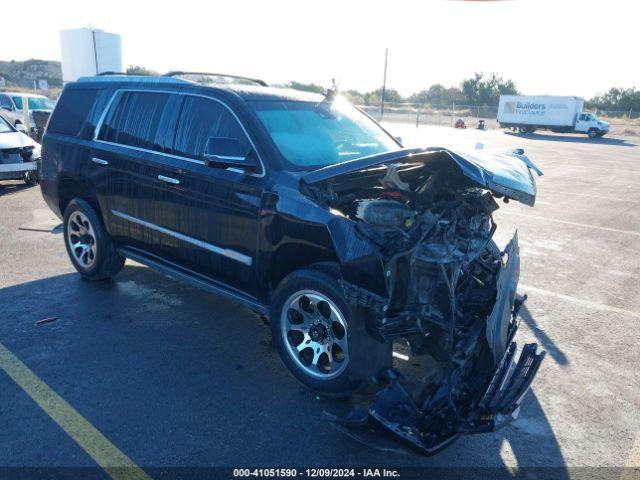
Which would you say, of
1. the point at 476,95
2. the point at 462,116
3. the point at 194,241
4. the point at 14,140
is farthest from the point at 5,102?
the point at 476,95

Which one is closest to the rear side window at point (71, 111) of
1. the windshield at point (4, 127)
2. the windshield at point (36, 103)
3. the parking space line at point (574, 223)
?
the windshield at point (4, 127)

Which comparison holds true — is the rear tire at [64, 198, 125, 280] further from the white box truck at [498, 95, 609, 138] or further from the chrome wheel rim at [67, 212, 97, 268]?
the white box truck at [498, 95, 609, 138]

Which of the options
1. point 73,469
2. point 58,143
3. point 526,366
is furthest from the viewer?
point 58,143

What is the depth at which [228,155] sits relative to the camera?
3.81 metres

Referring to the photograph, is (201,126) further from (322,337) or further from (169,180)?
(322,337)

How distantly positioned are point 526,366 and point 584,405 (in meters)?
0.74

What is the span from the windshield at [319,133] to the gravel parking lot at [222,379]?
65 centimetres

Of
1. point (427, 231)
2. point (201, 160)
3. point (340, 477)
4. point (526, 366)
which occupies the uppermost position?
point (201, 160)

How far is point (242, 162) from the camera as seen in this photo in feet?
12.5

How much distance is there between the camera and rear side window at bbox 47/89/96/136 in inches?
213

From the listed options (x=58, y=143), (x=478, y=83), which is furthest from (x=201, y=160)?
(x=478, y=83)

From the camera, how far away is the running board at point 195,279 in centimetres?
403

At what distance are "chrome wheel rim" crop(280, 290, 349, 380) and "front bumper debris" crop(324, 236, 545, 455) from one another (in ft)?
1.39

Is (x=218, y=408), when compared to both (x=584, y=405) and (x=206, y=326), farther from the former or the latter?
(x=584, y=405)
